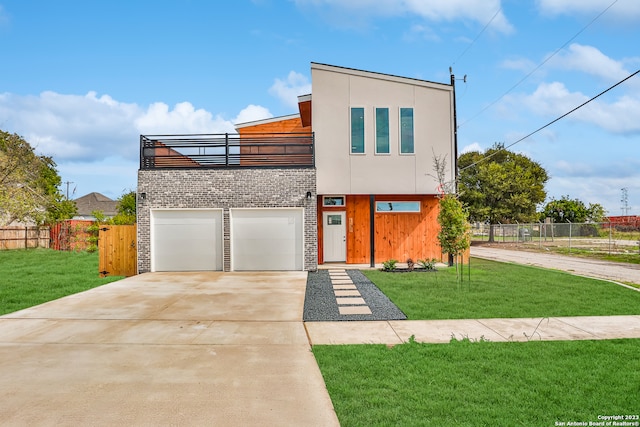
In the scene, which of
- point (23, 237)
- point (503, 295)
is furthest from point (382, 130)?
point (23, 237)

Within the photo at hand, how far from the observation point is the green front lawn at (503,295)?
771cm

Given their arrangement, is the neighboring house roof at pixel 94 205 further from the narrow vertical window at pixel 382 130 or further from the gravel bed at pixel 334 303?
the gravel bed at pixel 334 303

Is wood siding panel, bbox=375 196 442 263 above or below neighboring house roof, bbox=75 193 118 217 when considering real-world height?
below

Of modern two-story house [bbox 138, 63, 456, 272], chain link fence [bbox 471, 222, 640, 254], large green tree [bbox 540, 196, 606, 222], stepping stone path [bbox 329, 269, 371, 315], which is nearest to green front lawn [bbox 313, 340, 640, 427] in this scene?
stepping stone path [bbox 329, 269, 371, 315]

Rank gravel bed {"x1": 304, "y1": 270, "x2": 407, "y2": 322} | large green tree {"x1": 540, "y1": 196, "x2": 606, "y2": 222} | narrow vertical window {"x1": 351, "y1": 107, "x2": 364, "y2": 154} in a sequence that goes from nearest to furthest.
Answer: gravel bed {"x1": 304, "y1": 270, "x2": 407, "y2": 322}
narrow vertical window {"x1": 351, "y1": 107, "x2": 364, "y2": 154}
large green tree {"x1": 540, "y1": 196, "x2": 606, "y2": 222}

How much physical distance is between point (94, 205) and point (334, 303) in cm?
6055

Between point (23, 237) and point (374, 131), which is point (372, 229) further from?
point (23, 237)

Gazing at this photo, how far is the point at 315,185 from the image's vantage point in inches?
559

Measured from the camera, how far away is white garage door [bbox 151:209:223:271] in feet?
47.0

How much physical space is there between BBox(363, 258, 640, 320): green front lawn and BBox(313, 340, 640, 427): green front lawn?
6.71 ft

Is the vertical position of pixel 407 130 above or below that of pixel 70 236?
above

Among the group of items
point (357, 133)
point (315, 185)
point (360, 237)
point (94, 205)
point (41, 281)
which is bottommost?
point (41, 281)

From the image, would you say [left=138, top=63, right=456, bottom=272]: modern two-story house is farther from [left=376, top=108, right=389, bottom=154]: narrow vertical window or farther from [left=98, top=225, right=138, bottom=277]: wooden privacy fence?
[left=98, top=225, right=138, bottom=277]: wooden privacy fence

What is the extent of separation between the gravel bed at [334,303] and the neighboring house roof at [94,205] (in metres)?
53.5
